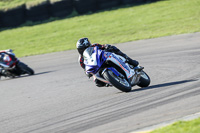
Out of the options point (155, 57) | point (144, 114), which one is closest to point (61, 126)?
point (144, 114)

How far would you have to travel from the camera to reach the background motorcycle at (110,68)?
757 centimetres

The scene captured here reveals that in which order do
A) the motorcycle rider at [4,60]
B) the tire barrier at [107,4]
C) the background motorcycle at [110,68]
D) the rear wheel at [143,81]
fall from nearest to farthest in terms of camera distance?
the background motorcycle at [110,68] < the rear wheel at [143,81] < the motorcycle rider at [4,60] < the tire barrier at [107,4]

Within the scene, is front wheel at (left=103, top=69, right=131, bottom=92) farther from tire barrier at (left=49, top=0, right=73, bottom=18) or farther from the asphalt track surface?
tire barrier at (left=49, top=0, right=73, bottom=18)

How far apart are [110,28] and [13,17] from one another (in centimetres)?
697

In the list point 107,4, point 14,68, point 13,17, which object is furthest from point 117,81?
point 13,17

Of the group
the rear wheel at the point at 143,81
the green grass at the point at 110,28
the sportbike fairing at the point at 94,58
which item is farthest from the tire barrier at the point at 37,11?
the sportbike fairing at the point at 94,58

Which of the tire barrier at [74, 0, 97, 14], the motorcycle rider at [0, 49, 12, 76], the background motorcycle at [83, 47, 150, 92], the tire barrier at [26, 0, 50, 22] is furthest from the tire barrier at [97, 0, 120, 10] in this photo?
the background motorcycle at [83, 47, 150, 92]

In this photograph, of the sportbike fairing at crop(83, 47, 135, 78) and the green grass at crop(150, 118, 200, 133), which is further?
the sportbike fairing at crop(83, 47, 135, 78)

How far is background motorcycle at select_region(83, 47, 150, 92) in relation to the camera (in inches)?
298

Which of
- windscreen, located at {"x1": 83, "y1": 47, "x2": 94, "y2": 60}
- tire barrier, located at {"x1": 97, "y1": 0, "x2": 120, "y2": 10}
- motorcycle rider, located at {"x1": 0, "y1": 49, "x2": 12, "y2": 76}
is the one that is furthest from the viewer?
tire barrier, located at {"x1": 97, "y1": 0, "x2": 120, "y2": 10}

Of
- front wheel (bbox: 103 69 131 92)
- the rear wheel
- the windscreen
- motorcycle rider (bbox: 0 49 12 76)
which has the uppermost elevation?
the windscreen

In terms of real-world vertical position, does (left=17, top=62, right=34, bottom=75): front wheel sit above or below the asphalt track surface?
below

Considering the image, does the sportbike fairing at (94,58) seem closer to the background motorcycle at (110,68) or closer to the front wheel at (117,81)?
the background motorcycle at (110,68)

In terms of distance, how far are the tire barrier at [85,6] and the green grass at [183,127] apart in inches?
751
